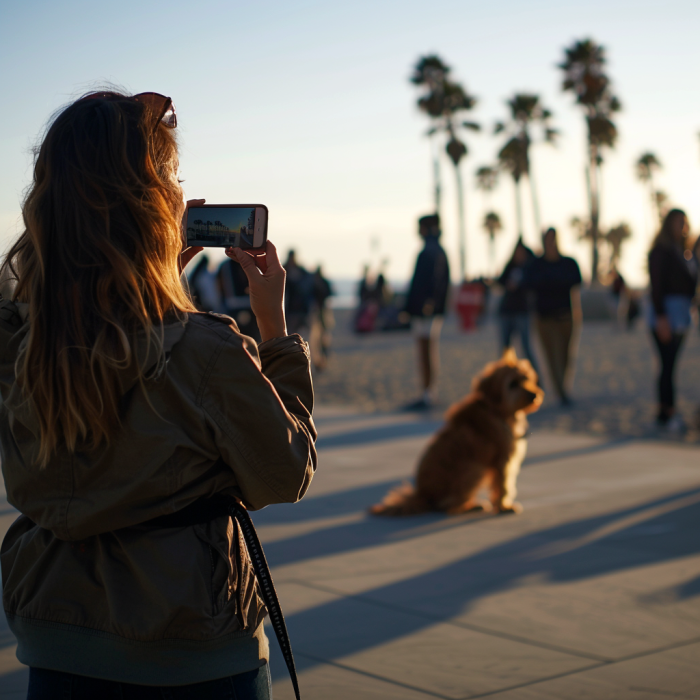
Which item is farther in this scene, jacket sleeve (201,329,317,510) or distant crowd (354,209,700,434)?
distant crowd (354,209,700,434)

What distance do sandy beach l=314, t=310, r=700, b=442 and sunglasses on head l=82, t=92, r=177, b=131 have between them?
758 cm

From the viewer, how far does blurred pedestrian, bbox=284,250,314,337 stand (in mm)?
13719

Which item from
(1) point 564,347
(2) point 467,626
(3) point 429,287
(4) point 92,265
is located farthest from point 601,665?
(1) point 564,347

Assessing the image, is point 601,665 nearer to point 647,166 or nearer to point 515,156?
point 515,156

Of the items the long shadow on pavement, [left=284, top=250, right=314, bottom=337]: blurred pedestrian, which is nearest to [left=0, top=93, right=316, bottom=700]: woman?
the long shadow on pavement

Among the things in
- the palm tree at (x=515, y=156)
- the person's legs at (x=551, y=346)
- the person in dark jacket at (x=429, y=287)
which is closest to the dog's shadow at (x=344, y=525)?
A: the person in dark jacket at (x=429, y=287)

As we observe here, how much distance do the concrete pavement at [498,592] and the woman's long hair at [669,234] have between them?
110 inches

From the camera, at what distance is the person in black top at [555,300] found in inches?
411

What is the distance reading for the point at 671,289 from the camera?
863 cm

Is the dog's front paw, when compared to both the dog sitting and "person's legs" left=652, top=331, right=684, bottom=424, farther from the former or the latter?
"person's legs" left=652, top=331, right=684, bottom=424

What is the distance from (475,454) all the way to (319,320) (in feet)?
35.0

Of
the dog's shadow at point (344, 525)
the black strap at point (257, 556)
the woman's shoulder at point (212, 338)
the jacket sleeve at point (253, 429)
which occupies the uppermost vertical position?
the woman's shoulder at point (212, 338)

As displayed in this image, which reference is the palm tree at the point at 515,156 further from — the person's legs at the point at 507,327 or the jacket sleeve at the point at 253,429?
the jacket sleeve at the point at 253,429

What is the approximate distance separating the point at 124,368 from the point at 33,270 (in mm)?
277
